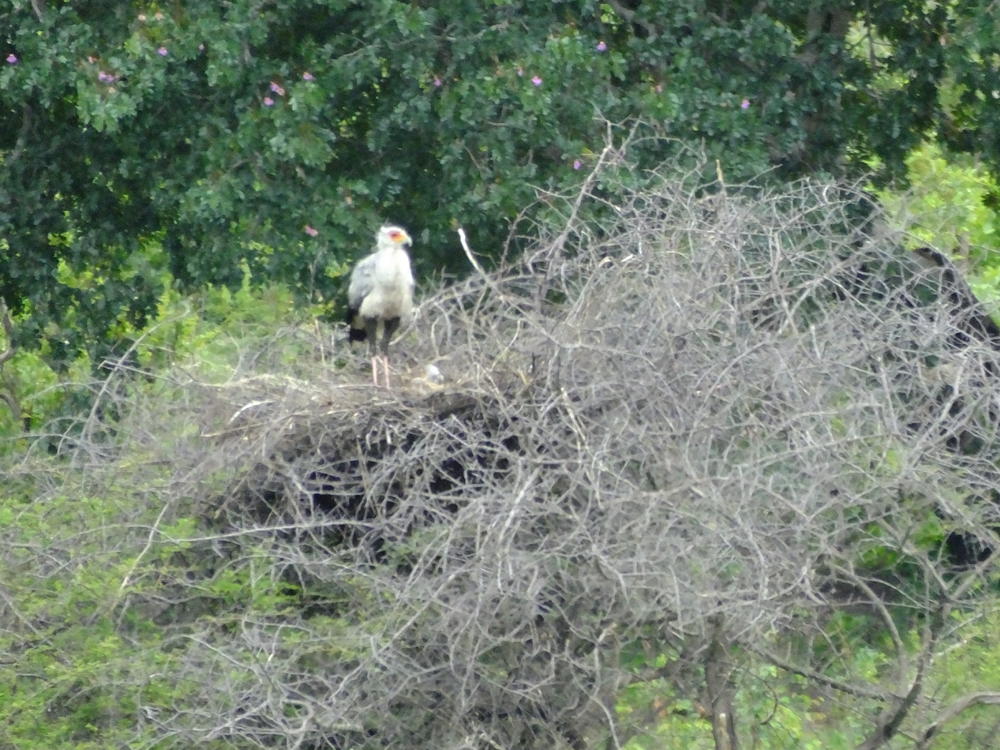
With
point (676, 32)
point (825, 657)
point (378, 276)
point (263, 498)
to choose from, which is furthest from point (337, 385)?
point (676, 32)

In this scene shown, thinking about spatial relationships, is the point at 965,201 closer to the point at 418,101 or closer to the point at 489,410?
the point at 418,101

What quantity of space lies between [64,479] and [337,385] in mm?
1469

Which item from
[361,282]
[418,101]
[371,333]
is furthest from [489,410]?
[418,101]

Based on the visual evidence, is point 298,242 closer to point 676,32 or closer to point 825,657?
point 676,32

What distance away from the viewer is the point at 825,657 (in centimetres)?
762

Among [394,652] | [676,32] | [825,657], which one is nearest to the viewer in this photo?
[394,652]

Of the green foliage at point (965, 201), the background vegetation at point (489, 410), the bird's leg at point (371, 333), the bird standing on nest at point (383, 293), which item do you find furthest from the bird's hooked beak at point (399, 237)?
the green foliage at point (965, 201)

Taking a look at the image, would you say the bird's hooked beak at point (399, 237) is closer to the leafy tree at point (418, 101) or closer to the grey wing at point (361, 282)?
the grey wing at point (361, 282)

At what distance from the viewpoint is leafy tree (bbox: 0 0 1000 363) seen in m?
8.94

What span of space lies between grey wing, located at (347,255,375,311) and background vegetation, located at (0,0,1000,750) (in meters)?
0.39

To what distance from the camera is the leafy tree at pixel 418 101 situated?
8.94 m

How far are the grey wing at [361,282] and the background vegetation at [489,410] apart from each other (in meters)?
0.39

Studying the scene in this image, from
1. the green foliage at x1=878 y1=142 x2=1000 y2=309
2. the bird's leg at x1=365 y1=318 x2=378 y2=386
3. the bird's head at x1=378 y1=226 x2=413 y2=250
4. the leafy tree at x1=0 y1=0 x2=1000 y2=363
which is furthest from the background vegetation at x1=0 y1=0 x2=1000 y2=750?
the bird's head at x1=378 y1=226 x2=413 y2=250

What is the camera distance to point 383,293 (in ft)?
26.2
